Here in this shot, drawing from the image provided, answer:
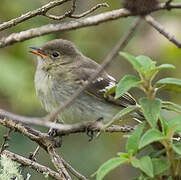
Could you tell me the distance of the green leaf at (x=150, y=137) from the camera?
1.84m

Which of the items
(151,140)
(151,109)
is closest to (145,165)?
(151,140)

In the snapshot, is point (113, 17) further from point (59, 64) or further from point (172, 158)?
point (59, 64)

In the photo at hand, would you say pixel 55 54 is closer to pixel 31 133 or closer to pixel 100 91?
pixel 100 91

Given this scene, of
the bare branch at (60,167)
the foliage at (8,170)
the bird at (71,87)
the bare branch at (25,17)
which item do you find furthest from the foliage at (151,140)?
the bird at (71,87)

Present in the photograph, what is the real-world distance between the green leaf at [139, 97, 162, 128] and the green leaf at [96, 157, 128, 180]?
18 cm

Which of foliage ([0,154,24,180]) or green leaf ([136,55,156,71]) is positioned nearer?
green leaf ([136,55,156,71])

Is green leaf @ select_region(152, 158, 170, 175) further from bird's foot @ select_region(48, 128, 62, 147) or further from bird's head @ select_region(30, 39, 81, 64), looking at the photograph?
bird's head @ select_region(30, 39, 81, 64)

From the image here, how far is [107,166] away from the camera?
1.83 metres

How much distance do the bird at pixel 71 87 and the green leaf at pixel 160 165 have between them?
1954 millimetres

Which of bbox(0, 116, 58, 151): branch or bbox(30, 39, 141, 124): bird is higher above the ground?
bbox(0, 116, 58, 151): branch

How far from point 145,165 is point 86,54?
13.4 ft

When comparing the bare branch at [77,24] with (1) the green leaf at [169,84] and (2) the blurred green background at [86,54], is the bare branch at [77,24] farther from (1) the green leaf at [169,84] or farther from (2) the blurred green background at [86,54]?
(2) the blurred green background at [86,54]

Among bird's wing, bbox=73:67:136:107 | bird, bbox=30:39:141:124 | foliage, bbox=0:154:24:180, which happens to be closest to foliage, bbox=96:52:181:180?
foliage, bbox=0:154:24:180

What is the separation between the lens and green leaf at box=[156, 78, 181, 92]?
2.06m
